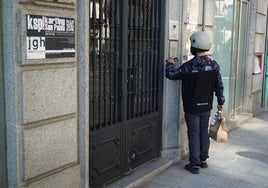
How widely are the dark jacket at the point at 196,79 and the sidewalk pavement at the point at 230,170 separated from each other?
0.87 meters

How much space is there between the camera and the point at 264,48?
995 centimetres

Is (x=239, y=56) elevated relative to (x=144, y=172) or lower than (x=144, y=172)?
elevated

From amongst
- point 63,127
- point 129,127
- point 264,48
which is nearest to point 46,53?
point 63,127

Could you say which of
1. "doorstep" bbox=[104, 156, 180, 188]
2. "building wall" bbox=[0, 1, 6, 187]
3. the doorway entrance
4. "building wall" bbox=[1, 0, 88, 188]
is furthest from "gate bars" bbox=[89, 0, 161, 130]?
the doorway entrance

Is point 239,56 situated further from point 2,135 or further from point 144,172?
point 2,135

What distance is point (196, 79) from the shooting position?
509 centimetres

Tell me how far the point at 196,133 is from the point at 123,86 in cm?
127

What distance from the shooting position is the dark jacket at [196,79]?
200 inches

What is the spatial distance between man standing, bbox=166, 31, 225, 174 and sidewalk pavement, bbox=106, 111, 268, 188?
26cm

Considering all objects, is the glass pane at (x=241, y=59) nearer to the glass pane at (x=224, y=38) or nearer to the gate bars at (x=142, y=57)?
the glass pane at (x=224, y=38)

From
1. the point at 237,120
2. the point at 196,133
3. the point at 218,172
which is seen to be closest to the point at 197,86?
the point at 196,133

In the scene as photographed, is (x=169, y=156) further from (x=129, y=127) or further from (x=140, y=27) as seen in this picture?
(x=140, y=27)

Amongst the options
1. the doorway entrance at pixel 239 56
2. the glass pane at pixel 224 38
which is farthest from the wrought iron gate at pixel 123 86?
the doorway entrance at pixel 239 56

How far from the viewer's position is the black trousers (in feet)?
17.1
